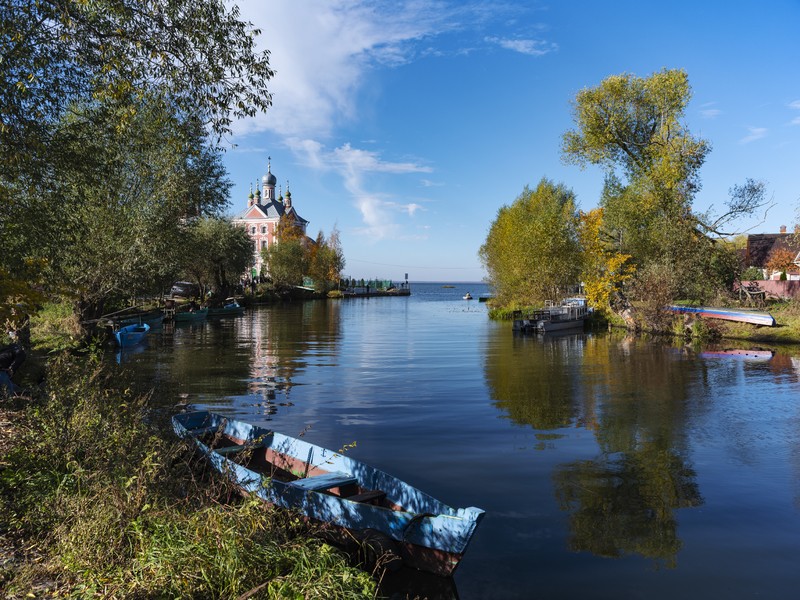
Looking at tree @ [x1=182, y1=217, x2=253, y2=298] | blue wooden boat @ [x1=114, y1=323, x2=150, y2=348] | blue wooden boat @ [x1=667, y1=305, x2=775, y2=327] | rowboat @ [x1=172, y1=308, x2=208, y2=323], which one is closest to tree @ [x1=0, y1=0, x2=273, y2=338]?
blue wooden boat @ [x1=114, y1=323, x2=150, y2=348]

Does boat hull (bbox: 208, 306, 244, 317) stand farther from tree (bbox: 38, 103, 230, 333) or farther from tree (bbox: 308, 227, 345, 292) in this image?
tree (bbox: 308, 227, 345, 292)

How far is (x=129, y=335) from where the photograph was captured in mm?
29438

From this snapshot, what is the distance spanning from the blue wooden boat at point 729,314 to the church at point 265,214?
78.8m

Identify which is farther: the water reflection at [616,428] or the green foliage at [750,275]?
the green foliage at [750,275]

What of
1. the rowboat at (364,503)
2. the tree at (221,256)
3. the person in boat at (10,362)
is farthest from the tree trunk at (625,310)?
the person in boat at (10,362)

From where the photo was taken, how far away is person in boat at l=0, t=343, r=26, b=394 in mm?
14070

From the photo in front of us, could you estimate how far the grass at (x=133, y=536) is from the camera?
207 inches

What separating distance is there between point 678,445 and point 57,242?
1610cm

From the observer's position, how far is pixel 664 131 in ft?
128

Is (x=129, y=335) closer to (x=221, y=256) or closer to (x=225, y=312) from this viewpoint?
(x=225, y=312)

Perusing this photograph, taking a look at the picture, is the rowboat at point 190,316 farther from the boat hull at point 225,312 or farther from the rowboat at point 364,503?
the rowboat at point 364,503

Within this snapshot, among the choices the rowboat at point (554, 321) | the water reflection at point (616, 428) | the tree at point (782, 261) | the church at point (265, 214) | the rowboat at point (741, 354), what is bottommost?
the water reflection at point (616, 428)

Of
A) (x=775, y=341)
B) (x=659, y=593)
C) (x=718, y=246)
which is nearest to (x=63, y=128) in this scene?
(x=659, y=593)

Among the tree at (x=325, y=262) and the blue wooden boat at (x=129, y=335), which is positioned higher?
the tree at (x=325, y=262)
